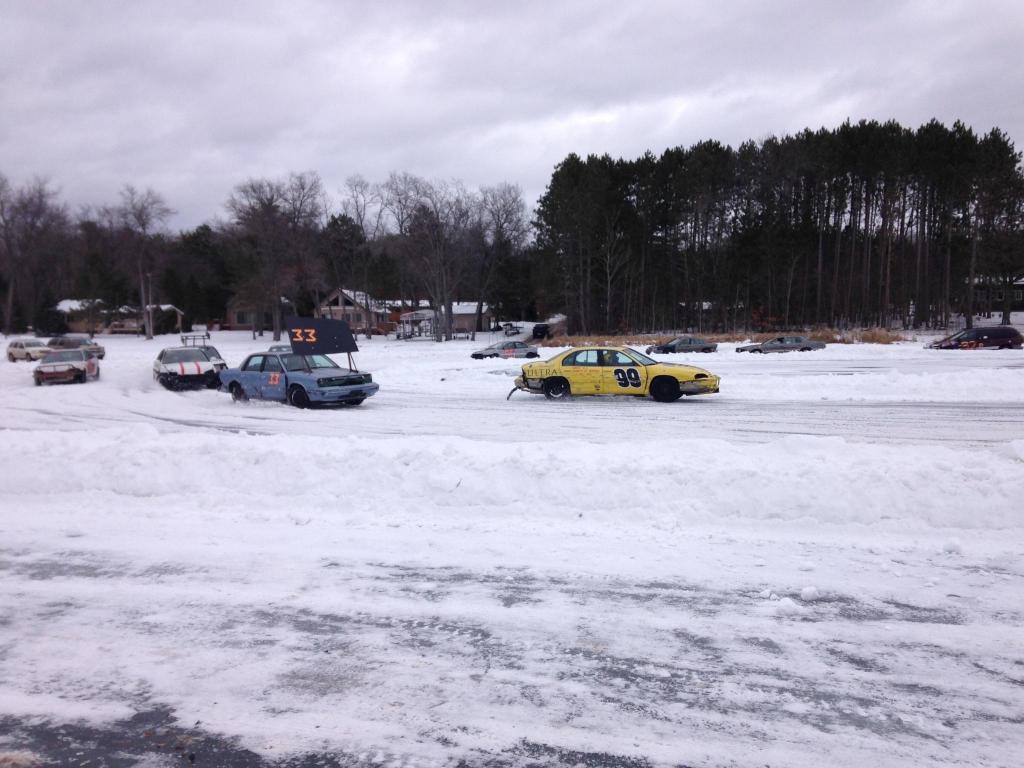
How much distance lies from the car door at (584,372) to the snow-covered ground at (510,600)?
8.30 meters

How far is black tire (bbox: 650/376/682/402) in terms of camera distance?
637 inches

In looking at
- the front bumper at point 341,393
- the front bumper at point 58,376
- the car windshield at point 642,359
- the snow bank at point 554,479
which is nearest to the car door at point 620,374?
the car windshield at point 642,359

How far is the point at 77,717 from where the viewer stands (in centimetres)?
329

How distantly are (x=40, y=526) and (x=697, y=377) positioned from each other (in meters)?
13.6

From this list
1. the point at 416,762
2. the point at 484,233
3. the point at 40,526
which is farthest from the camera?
the point at 484,233

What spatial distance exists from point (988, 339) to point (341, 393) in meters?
35.0

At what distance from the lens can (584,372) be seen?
17.0m

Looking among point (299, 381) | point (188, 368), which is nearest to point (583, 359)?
point (299, 381)

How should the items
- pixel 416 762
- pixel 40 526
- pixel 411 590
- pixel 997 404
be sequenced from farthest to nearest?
1. pixel 997 404
2. pixel 40 526
3. pixel 411 590
4. pixel 416 762

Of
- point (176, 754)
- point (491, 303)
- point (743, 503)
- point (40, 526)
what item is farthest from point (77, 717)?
point (491, 303)

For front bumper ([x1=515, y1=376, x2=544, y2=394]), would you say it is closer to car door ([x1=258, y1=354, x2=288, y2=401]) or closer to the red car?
car door ([x1=258, y1=354, x2=288, y2=401])

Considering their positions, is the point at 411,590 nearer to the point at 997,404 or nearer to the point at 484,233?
the point at 997,404

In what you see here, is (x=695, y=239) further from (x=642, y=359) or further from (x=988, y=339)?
(x=642, y=359)

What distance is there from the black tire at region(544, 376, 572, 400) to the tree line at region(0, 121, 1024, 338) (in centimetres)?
4307
